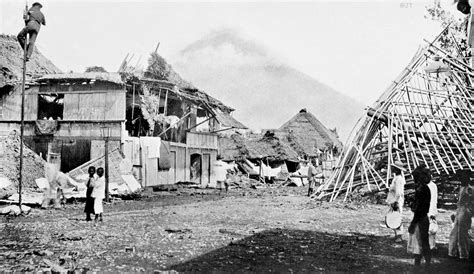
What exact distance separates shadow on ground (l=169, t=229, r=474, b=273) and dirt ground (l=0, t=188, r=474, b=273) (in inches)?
0.7

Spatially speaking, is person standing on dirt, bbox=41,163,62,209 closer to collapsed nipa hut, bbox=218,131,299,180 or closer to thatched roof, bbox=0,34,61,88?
thatched roof, bbox=0,34,61,88

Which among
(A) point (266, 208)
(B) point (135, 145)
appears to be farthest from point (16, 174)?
(A) point (266, 208)

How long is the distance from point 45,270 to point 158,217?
7215mm

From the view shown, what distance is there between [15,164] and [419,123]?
56.2ft

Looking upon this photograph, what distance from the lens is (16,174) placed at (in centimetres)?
2023

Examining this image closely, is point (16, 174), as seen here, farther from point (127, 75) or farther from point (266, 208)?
point (266, 208)

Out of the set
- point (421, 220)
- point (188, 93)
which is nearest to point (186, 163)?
point (188, 93)

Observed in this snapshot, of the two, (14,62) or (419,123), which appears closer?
(419,123)

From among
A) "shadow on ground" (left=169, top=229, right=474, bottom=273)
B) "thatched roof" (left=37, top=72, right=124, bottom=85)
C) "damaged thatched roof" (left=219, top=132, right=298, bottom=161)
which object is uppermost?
"thatched roof" (left=37, top=72, right=124, bottom=85)

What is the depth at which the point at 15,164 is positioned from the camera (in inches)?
805

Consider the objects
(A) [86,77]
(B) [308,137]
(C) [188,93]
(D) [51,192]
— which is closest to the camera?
(D) [51,192]

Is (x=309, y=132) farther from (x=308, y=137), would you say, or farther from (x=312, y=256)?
(x=312, y=256)

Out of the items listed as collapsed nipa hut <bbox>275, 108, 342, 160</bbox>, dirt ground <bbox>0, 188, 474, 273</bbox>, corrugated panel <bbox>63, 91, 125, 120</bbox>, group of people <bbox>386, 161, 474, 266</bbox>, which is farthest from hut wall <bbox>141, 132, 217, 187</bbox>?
group of people <bbox>386, 161, 474, 266</bbox>

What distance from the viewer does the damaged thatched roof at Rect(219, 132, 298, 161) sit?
132 feet
